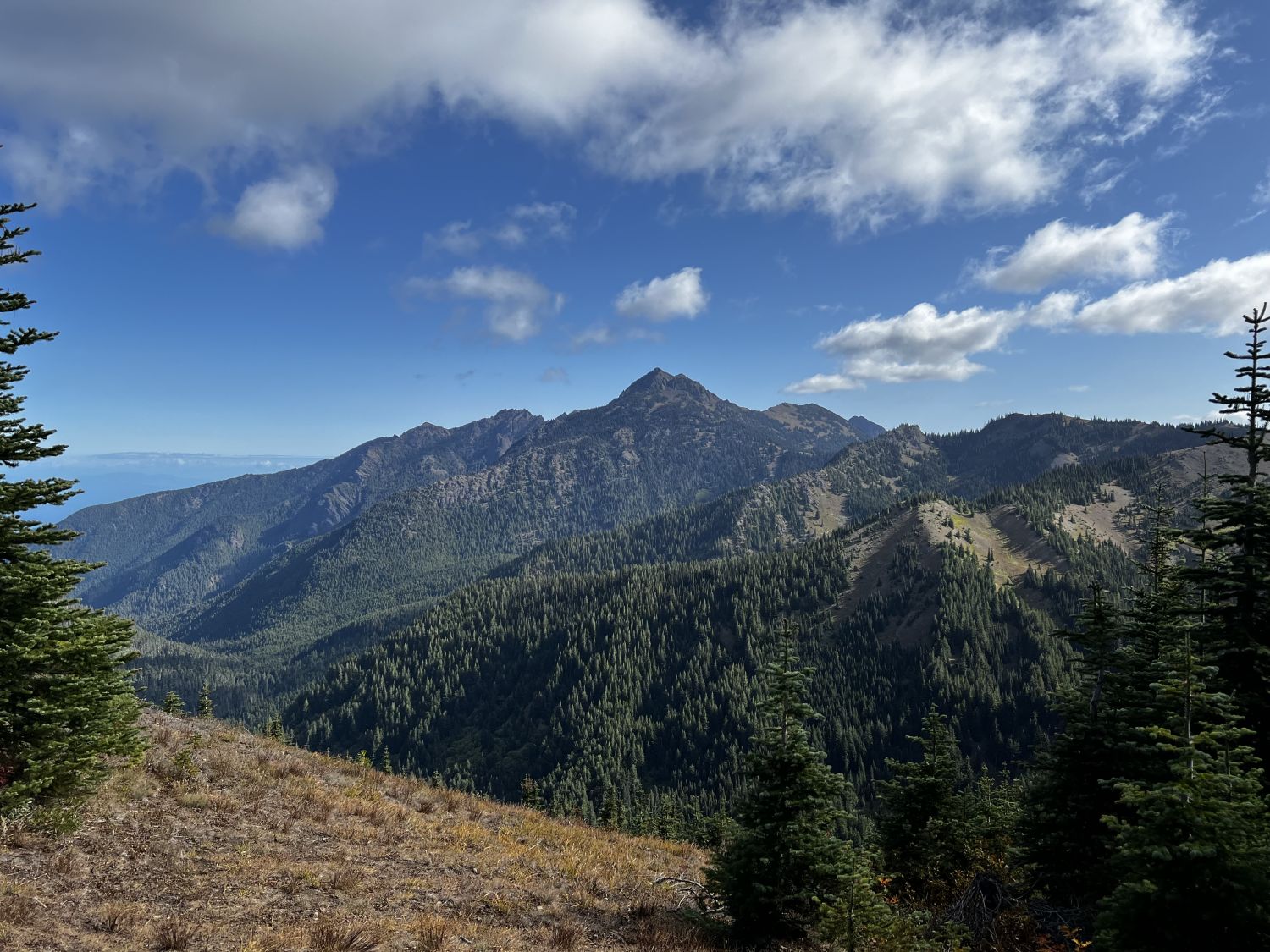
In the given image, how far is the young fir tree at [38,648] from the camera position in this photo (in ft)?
40.3

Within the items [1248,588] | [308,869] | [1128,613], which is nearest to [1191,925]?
[1248,588]

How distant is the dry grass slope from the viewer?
9.87 m

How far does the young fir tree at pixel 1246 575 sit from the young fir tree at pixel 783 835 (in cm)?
1065

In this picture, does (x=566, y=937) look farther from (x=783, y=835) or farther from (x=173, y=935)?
(x=173, y=935)

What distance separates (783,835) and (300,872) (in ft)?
34.6

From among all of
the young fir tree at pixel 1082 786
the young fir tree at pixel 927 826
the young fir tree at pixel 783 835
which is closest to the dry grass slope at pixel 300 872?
the young fir tree at pixel 783 835

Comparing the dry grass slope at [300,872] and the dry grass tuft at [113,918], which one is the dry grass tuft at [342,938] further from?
the dry grass tuft at [113,918]

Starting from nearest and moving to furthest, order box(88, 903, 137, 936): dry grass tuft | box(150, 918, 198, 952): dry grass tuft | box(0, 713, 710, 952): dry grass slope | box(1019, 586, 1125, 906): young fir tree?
1. box(150, 918, 198, 952): dry grass tuft
2. box(88, 903, 137, 936): dry grass tuft
3. box(0, 713, 710, 952): dry grass slope
4. box(1019, 586, 1125, 906): young fir tree

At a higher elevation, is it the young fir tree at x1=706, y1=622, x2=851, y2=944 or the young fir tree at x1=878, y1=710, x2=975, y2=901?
the young fir tree at x1=706, y1=622, x2=851, y2=944

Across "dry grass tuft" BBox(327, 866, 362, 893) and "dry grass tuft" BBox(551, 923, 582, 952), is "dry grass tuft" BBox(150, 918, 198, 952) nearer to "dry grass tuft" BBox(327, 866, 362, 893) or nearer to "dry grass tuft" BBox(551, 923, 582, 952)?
"dry grass tuft" BBox(327, 866, 362, 893)

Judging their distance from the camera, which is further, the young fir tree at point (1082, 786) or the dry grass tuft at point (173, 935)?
the young fir tree at point (1082, 786)

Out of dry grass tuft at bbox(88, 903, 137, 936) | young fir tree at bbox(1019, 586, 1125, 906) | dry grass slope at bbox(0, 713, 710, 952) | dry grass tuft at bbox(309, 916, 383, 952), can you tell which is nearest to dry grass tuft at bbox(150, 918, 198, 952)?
→ dry grass slope at bbox(0, 713, 710, 952)

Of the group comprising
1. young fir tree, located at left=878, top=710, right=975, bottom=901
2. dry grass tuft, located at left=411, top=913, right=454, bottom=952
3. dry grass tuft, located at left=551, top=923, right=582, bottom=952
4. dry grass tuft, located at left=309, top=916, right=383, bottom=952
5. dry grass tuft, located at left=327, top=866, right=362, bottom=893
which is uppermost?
dry grass tuft, located at left=309, top=916, right=383, bottom=952

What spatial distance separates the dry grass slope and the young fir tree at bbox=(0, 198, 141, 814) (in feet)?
4.11
